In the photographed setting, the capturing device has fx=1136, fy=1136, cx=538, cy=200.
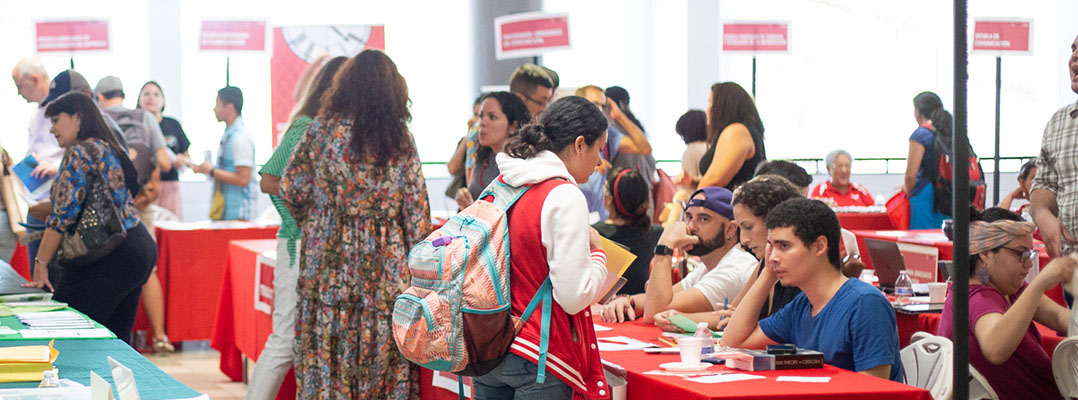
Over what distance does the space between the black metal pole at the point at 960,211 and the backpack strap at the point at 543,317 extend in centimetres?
129

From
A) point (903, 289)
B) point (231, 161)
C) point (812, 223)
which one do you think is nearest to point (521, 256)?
point (812, 223)

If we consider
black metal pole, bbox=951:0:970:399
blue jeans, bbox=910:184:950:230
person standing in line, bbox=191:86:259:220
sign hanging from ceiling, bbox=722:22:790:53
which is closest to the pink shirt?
black metal pole, bbox=951:0:970:399

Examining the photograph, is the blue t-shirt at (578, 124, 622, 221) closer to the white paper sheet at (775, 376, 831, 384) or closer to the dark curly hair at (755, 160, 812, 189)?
the dark curly hair at (755, 160, 812, 189)

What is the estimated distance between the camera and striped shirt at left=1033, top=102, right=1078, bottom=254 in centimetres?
326

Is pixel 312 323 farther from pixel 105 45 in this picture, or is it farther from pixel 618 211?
pixel 105 45

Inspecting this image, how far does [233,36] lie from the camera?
29.5ft

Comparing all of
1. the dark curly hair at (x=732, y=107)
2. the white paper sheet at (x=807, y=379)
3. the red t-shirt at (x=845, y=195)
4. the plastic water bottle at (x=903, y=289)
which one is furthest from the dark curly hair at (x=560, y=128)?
the red t-shirt at (x=845, y=195)

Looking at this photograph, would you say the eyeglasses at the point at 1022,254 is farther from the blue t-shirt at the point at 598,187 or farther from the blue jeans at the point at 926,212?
the blue jeans at the point at 926,212

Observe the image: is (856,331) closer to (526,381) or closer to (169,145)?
(526,381)

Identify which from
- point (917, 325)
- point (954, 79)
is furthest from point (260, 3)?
point (954, 79)

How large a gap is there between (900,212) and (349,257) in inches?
181

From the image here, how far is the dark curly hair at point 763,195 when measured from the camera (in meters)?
3.16

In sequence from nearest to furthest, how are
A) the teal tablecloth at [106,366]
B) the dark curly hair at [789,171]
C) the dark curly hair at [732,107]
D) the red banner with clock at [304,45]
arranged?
1. the teal tablecloth at [106,366]
2. the dark curly hair at [789,171]
3. the dark curly hair at [732,107]
4. the red banner with clock at [304,45]

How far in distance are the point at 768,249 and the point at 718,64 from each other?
10477 millimetres
